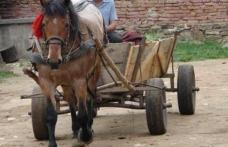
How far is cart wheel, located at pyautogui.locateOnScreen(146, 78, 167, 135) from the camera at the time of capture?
715 cm

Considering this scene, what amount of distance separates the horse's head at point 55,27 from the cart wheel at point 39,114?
3.97 feet

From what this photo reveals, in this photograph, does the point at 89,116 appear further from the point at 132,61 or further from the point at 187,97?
the point at 187,97

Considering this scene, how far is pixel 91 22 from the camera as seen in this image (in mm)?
6766

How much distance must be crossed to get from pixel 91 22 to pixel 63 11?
2.13 ft

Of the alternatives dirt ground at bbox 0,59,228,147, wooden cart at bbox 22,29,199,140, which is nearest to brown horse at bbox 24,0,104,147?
wooden cart at bbox 22,29,199,140

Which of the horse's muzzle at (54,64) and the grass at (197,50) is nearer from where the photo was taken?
the horse's muzzle at (54,64)

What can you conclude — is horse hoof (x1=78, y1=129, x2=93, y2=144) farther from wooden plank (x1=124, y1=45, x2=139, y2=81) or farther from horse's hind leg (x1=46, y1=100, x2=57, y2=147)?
wooden plank (x1=124, y1=45, x2=139, y2=81)

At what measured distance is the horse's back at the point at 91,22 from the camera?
21.6 feet

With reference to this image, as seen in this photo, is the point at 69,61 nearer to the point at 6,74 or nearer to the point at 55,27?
the point at 55,27

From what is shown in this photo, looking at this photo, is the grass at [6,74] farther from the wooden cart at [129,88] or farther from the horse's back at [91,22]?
the horse's back at [91,22]

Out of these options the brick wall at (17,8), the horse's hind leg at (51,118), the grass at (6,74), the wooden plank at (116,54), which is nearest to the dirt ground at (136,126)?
the horse's hind leg at (51,118)

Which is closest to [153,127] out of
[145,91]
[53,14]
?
[145,91]

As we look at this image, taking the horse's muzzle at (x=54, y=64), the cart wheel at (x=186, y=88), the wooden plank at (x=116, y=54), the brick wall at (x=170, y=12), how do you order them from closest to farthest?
the horse's muzzle at (x=54, y=64)
the wooden plank at (x=116, y=54)
the cart wheel at (x=186, y=88)
the brick wall at (x=170, y=12)

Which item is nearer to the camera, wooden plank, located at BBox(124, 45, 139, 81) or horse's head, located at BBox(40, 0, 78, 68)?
horse's head, located at BBox(40, 0, 78, 68)
